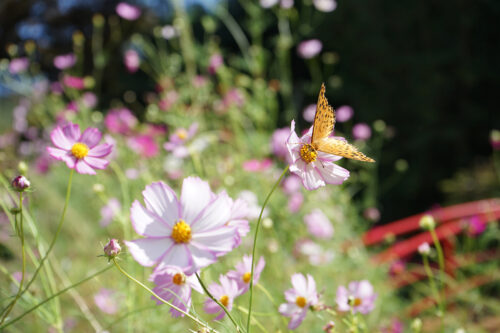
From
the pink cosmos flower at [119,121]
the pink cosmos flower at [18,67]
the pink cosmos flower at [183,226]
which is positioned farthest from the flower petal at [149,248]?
the pink cosmos flower at [18,67]

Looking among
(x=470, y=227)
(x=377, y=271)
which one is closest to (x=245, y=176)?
(x=377, y=271)

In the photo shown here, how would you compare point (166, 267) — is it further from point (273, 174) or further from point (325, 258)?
point (273, 174)

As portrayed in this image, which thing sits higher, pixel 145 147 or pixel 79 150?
pixel 145 147

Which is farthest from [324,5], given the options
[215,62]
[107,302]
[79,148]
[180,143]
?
[79,148]

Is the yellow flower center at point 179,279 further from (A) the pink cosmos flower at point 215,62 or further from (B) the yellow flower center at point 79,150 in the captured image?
(A) the pink cosmos flower at point 215,62

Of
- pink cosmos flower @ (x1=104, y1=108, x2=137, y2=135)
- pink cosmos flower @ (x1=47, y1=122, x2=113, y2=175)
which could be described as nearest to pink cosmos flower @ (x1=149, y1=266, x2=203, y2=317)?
pink cosmos flower @ (x1=47, y1=122, x2=113, y2=175)

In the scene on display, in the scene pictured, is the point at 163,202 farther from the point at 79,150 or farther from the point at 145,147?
the point at 145,147

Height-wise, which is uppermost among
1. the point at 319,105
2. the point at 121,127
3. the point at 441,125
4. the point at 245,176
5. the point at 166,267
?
the point at 441,125
